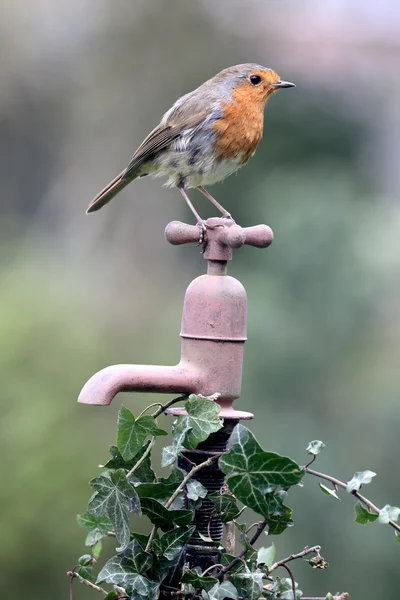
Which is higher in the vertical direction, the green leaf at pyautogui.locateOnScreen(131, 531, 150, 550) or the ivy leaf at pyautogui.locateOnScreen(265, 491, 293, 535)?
the ivy leaf at pyautogui.locateOnScreen(265, 491, 293, 535)

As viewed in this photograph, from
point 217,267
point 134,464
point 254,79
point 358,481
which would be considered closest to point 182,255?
point 254,79

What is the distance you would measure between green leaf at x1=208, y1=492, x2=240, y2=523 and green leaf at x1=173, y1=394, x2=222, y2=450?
8 cm

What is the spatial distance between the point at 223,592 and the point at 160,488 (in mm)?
142

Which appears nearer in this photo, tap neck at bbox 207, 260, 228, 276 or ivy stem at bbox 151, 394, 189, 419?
ivy stem at bbox 151, 394, 189, 419

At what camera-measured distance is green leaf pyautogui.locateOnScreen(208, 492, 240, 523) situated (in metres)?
1.14

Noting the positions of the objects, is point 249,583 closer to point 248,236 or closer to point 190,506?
point 190,506

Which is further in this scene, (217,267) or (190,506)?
(217,267)

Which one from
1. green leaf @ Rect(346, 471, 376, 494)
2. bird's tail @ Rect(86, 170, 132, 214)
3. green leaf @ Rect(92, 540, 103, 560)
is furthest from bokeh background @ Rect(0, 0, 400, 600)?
green leaf @ Rect(346, 471, 376, 494)

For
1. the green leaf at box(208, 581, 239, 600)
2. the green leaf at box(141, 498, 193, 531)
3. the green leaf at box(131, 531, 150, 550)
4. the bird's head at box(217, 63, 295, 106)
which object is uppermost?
the bird's head at box(217, 63, 295, 106)

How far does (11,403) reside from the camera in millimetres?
3715

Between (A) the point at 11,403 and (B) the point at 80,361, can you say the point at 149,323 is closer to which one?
(B) the point at 80,361

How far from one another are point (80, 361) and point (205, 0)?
310 cm

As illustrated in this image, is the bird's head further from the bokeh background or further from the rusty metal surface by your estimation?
the bokeh background

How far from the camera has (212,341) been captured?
4.05 feet
